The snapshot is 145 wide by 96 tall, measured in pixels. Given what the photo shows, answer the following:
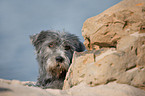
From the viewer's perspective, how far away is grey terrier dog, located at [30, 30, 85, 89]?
14.2 feet

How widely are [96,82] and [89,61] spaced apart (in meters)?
0.42

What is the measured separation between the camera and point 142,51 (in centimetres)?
212

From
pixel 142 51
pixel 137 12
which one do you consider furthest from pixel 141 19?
pixel 142 51

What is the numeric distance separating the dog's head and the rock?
6.36 feet

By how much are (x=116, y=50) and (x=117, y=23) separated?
0.53 m

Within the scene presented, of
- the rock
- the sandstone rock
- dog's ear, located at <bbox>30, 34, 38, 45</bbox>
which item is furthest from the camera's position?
dog's ear, located at <bbox>30, 34, 38, 45</bbox>

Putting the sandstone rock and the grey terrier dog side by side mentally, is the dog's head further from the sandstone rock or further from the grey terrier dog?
the sandstone rock

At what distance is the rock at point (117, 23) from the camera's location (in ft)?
7.55

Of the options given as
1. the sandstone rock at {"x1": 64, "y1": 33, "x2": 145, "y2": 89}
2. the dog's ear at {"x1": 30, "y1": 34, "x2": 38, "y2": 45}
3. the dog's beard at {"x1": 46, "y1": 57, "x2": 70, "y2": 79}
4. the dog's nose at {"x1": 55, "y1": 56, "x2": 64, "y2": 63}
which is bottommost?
the sandstone rock at {"x1": 64, "y1": 33, "x2": 145, "y2": 89}

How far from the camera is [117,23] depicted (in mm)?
2395

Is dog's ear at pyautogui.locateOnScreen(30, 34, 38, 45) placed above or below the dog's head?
above

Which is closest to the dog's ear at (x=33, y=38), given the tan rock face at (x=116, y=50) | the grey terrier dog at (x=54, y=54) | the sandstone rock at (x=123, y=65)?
the grey terrier dog at (x=54, y=54)

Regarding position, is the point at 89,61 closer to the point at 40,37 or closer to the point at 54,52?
the point at 54,52

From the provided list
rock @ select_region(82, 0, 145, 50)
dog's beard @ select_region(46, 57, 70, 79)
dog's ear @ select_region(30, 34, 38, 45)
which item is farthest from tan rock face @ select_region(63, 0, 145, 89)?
dog's ear @ select_region(30, 34, 38, 45)
